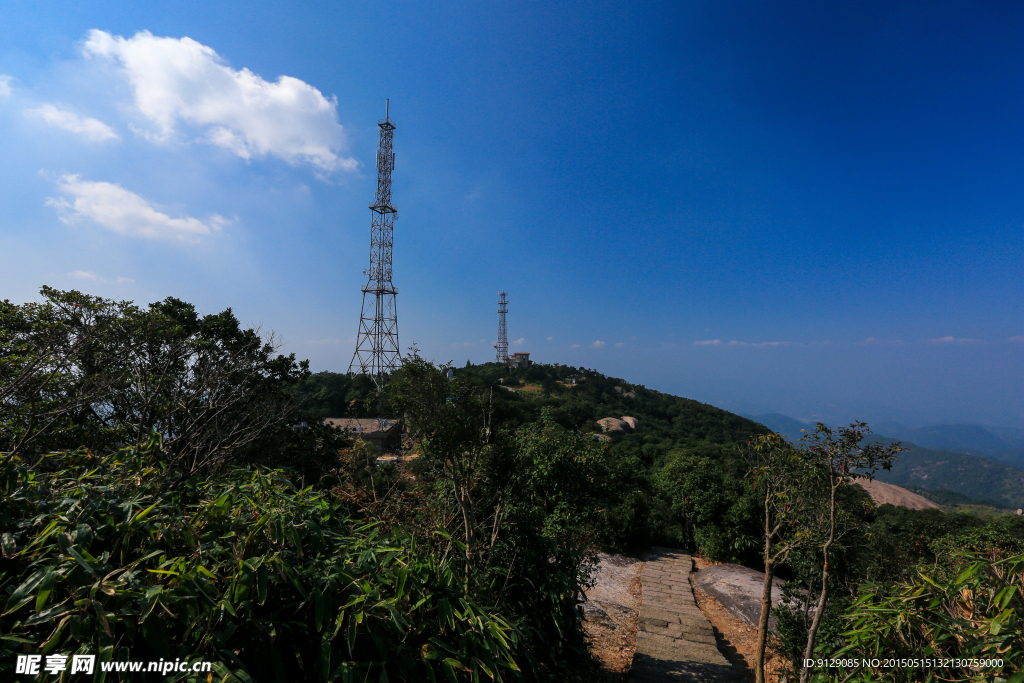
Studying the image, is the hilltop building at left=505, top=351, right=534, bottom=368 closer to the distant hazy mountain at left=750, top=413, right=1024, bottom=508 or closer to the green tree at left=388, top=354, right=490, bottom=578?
the green tree at left=388, top=354, right=490, bottom=578

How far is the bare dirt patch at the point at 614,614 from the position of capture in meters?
6.07

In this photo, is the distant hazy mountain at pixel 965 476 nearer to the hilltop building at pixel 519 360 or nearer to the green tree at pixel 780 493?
the hilltop building at pixel 519 360

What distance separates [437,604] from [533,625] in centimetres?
255

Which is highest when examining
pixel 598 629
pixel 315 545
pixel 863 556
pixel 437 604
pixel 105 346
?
pixel 105 346

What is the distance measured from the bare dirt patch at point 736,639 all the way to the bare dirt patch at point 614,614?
1.47 m

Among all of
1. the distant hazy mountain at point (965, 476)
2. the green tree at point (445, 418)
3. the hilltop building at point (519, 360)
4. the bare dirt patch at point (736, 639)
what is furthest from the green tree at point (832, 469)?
the distant hazy mountain at point (965, 476)

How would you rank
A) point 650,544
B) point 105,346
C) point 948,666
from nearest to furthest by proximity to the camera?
point 948,666 → point 105,346 → point 650,544

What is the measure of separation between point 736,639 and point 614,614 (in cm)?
231

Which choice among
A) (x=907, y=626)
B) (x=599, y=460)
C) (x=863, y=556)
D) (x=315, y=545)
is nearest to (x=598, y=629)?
(x=599, y=460)

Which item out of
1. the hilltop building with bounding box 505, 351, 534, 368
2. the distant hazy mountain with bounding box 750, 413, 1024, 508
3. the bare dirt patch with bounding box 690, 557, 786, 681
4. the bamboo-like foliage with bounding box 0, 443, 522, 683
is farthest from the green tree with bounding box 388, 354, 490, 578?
the distant hazy mountain with bounding box 750, 413, 1024, 508

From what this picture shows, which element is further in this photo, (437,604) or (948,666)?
(948,666)

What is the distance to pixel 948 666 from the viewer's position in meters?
2.47

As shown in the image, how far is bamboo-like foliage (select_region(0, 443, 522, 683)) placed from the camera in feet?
5.39

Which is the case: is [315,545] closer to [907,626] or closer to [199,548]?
[199,548]
